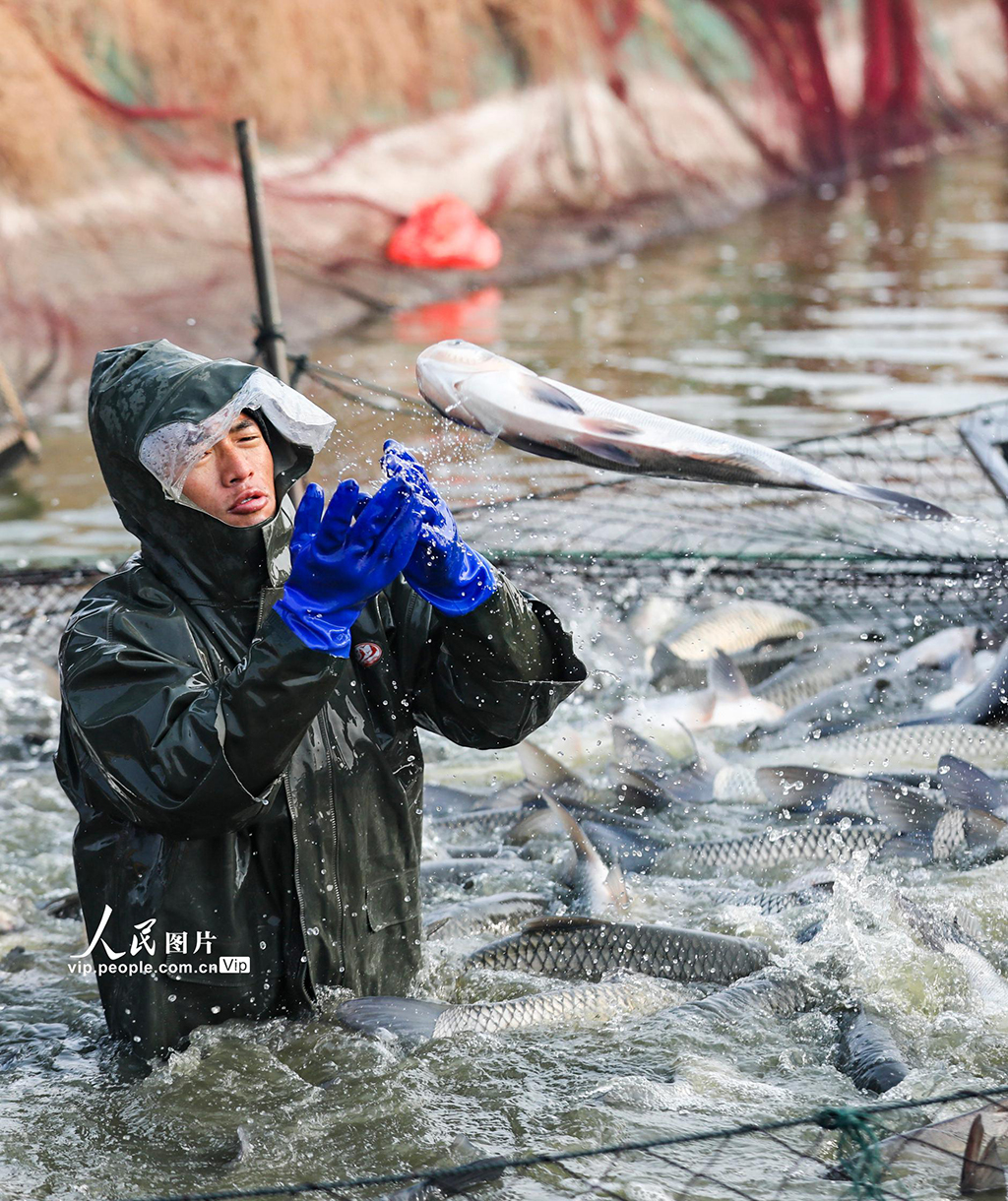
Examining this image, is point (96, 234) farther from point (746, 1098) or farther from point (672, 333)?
point (746, 1098)

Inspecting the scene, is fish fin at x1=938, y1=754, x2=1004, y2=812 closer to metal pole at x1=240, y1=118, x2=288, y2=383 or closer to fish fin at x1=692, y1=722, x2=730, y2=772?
fish fin at x1=692, y1=722, x2=730, y2=772

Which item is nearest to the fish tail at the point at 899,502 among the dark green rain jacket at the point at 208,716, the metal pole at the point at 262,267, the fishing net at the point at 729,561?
the dark green rain jacket at the point at 208,716

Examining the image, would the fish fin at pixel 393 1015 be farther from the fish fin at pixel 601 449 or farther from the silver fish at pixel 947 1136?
the fish fin at pixel 601 449

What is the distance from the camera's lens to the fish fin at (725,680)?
5.30 meters

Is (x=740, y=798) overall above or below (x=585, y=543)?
below

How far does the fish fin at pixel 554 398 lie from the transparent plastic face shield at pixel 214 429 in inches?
26.1

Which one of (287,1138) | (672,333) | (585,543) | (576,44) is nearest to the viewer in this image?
(287,1138)

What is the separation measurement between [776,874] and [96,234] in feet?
44.1

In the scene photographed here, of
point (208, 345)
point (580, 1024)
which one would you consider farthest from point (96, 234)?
point (580, 1024)

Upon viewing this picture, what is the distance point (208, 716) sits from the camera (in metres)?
2.36

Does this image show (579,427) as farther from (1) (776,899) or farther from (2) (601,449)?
(1) (776,899)

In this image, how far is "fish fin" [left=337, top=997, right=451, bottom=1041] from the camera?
2820mm

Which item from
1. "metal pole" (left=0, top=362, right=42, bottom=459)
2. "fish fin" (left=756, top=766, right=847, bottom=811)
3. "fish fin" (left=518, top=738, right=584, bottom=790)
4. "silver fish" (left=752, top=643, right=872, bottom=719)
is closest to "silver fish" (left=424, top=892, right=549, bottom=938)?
"fish fin" (left=518, top=738, right=584, bottom=790)

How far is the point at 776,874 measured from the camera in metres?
4.16
